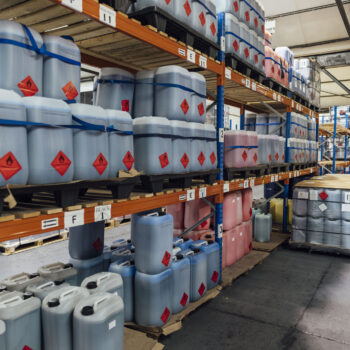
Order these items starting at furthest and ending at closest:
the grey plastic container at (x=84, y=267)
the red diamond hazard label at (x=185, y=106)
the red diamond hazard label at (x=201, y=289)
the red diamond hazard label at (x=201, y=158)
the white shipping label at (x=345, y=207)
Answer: the white shipping label at (x=345, y=207)
the red diamond hazard label at (x=201, y=289)
the red diamond hazard label at (x=201, y=158)
the grey plastic container at (x=84, y=267)
the red diamond hazard label at (x=185, y=106)

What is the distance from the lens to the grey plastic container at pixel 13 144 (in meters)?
1.87

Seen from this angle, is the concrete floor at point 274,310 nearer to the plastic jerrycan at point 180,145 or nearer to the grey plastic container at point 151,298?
the grey plastic container at point 151,298

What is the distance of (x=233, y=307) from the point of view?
4.05 m

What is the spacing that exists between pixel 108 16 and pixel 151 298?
2485 millimetres

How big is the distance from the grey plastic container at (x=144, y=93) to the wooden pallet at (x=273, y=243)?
13.3 ft

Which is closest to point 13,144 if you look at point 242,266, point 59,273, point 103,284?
point 103,284

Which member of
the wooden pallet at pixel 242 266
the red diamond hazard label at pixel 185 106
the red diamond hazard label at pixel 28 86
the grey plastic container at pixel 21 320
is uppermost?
the red diamond hazard label at pixel 185 106

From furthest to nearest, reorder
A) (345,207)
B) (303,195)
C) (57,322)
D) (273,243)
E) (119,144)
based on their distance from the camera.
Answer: (273,243)
(303,195)
(345,207)
(119,144)
(57,322)

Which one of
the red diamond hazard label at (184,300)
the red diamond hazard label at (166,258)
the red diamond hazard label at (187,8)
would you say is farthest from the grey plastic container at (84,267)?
the red diamond hazard label at (187,8)

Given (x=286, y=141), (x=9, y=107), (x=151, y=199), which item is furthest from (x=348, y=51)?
(x=9, y=107)

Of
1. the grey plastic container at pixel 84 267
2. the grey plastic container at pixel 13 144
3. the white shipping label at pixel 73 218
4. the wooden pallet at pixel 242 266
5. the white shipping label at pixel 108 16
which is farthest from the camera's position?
the wooden pallet at pixel 242 266

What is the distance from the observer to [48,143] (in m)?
2.10

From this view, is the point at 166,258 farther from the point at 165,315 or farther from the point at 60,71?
the point at 60,71

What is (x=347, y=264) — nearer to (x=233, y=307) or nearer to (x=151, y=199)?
(x=233, y=307)
